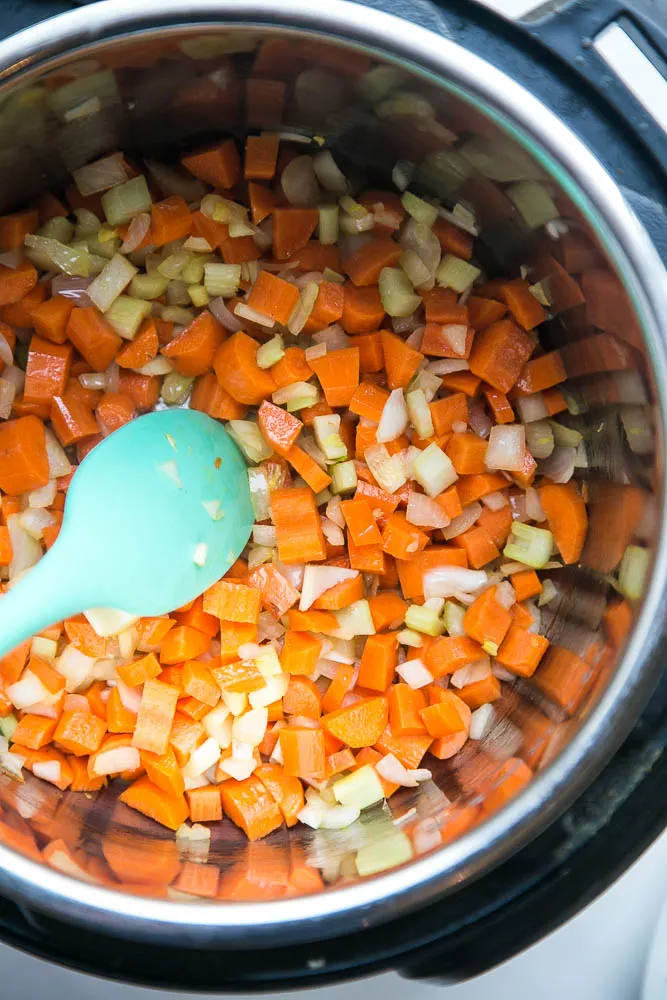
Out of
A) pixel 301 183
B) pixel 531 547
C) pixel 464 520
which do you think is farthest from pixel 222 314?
pixel 531 547

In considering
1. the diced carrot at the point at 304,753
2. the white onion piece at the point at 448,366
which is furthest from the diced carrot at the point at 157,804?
the white onion piece at the point at 448,366

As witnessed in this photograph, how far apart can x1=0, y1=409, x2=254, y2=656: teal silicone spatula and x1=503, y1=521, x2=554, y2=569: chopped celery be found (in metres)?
0.51

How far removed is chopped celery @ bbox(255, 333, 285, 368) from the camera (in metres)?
1.55

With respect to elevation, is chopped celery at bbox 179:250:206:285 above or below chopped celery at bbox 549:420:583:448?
below

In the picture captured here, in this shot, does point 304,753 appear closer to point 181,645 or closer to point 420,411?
point 181,645

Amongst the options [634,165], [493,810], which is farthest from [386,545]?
[634,165]

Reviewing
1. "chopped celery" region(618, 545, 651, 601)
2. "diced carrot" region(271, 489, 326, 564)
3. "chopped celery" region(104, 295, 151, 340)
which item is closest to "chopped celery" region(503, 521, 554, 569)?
"chopped celery" region(618, 545, 651, 601)

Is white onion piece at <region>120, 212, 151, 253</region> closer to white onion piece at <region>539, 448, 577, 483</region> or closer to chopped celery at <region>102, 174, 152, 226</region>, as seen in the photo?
chopped celery at <region>102, 174, 152, 226</region>

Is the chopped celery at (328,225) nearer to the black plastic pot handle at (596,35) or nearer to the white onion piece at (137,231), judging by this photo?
the white onion piece at (137,231)

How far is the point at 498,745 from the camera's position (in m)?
1.44

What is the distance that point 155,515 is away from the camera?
1500 millimetres

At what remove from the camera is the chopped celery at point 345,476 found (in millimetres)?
1593

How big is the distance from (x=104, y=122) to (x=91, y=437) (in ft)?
1.87

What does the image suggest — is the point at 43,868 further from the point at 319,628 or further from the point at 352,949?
the point at 319,628
